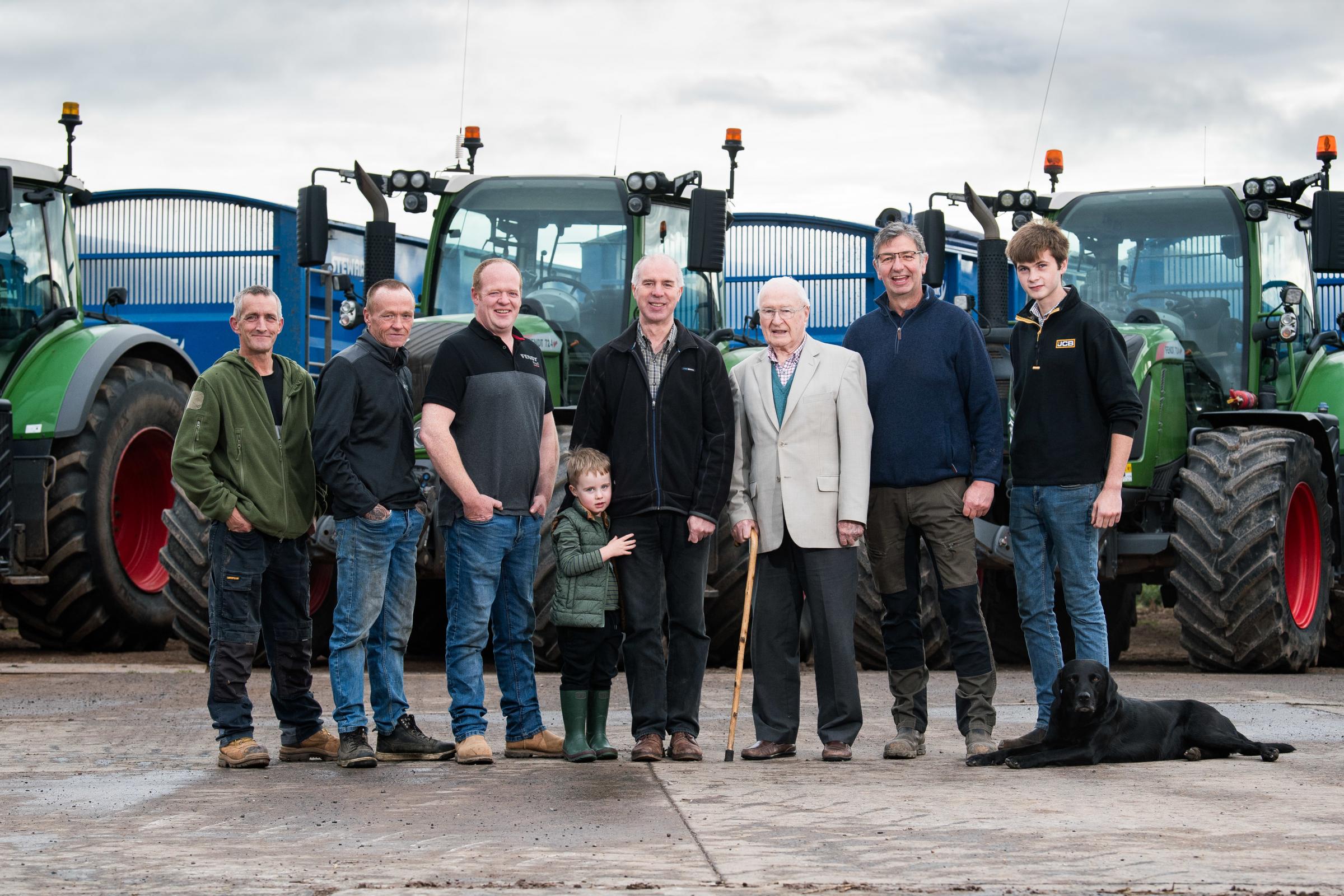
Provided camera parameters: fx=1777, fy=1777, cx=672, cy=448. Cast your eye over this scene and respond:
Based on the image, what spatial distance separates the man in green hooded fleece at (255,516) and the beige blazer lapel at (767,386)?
1580 millimetres

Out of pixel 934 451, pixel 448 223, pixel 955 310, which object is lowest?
pixel 934 451

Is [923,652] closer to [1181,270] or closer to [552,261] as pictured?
[552,261]

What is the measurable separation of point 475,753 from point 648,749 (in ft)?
1.93

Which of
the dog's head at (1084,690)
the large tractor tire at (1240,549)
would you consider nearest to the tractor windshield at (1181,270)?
the large tractor tire at (1240,549)

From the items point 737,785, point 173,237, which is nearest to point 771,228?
point 173,237

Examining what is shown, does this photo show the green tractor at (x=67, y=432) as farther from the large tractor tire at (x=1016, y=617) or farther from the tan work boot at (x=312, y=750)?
the large tractor tire at (x=1016, y=617)

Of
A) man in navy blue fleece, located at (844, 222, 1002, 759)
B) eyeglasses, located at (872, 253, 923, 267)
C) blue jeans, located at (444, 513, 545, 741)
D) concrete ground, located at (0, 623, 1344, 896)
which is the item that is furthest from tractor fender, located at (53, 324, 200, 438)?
eyeglasses, located at (872, 253, 923, 267)

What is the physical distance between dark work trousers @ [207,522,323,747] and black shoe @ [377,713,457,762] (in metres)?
0.27

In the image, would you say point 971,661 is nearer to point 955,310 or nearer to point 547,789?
point 955,310

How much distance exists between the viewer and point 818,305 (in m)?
13.0

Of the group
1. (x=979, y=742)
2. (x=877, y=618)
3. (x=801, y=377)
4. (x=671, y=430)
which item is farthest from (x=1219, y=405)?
(x=671, y=430)

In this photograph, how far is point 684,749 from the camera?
6.09 metres

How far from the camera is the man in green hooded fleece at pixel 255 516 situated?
19.6 ft

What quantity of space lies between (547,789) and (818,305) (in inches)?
317
